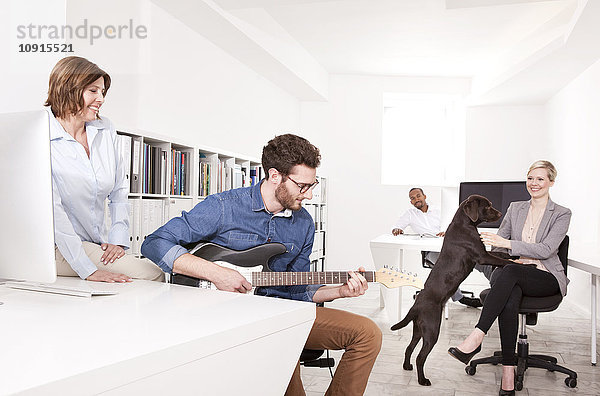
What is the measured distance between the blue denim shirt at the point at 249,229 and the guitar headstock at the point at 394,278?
0.26 meters

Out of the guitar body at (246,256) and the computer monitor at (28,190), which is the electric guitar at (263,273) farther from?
the computer monitor at (28,190)

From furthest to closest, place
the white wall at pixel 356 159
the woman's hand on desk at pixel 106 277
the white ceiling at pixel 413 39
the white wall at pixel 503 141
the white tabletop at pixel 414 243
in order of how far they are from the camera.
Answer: the white wall at pixel 356 159 → the white wall at pixel 503 141 → the white ceiling at pixel 413 39 → the white tabletop at pixel 414 243 → the woman's hand on desk at pixel 106 277

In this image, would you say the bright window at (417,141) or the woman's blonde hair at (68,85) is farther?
the bright window at (417,141)

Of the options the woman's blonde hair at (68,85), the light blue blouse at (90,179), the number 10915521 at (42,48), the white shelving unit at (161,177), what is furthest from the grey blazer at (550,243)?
the number 10915521 at (42,48)

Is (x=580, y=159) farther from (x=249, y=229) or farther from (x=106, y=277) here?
(x=106, y=277)

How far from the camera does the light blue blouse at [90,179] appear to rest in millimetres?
2150

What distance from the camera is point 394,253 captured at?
176 inches

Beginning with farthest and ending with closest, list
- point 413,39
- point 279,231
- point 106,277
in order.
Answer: point 413,39 < point 279,231 < point 106,277

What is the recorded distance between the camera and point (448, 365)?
11.5ft

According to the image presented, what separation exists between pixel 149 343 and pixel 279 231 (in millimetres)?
1257

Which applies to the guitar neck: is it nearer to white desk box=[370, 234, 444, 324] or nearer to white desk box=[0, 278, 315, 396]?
white desk box=[0, 278, 315, 396]

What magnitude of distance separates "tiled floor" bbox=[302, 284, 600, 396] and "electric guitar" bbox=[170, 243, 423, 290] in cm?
104

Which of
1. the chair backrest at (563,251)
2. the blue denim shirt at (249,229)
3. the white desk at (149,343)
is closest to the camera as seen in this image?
the white desk at (149,343)

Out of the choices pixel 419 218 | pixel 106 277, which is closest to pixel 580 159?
pixel 419 218
